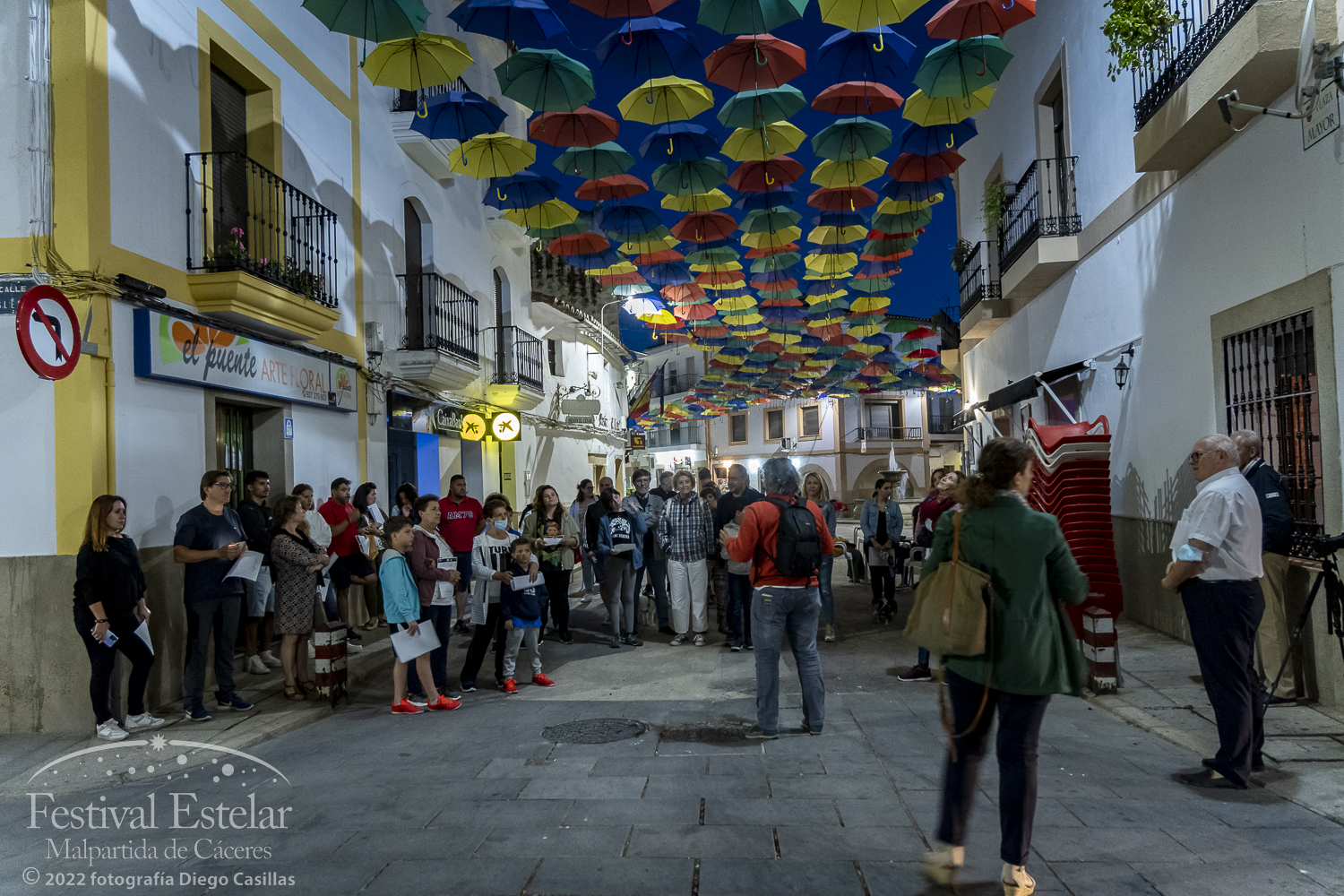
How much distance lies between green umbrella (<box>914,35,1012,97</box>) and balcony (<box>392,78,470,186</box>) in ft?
22.0

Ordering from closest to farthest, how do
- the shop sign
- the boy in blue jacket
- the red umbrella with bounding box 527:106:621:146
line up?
the shop sign, the boy in blue jacket, the red umbrella with bounding box 527:106:621:146

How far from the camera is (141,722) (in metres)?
6.25

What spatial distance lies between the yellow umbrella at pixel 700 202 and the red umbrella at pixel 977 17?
4.42 metres

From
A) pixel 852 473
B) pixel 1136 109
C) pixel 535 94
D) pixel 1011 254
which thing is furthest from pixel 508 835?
pixel 852 473

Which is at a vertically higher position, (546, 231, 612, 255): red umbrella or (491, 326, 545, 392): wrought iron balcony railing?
(546, 231, 612, 255): red umbrella

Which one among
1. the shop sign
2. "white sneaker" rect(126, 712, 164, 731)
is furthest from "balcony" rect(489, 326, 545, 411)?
"white sneaker" rect(126, 712, 164, 731)

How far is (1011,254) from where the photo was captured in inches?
541

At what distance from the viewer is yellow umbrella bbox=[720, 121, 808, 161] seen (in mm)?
10750

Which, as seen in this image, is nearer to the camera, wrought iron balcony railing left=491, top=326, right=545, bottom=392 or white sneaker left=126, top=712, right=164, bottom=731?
white sneaker left=126, top=712, right=164, bottom=731

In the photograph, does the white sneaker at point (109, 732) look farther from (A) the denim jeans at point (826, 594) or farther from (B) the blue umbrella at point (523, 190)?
(B) the blue umbrella at point (523, 190)

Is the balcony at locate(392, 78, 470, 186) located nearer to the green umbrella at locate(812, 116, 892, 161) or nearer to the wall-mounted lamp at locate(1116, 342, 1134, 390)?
the green umbrella at locate(812, 116, 892, 161)

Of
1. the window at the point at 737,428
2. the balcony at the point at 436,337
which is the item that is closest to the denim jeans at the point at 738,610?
the balcony at the point at 436,337

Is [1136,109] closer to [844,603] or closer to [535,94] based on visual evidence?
[535,94]

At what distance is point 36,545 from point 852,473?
4345 centimetres
